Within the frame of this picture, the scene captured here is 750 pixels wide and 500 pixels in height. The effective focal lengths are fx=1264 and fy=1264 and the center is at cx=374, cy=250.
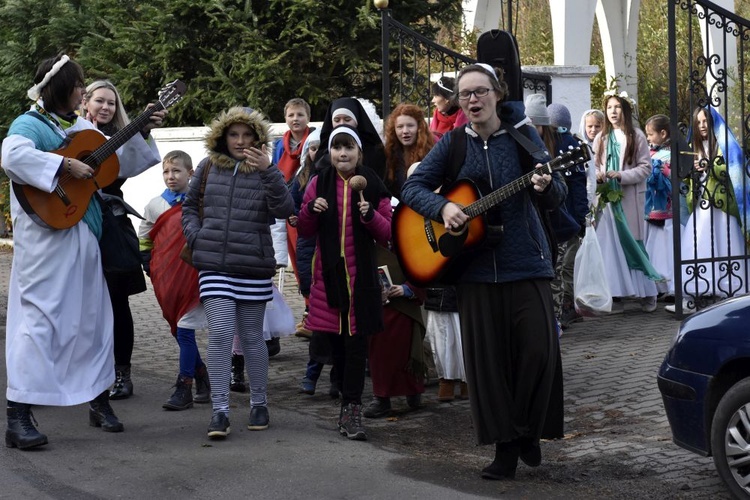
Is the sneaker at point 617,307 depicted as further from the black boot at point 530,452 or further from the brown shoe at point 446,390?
the black boot at point 530,452

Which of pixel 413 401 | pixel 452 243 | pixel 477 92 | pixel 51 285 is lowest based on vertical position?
pixel 413 401

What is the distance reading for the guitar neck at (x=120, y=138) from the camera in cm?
696

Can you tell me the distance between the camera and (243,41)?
17.2 meters

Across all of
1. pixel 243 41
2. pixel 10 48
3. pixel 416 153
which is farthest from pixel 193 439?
pixel 10 48

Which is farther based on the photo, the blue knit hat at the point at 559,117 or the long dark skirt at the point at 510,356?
the blue knit hat at the point at 559,117

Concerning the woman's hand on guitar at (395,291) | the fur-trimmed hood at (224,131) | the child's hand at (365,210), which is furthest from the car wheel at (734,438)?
the fur-trimmed hood at (224,131)

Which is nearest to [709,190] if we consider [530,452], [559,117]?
[559,117]

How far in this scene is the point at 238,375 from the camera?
8570 millimetres

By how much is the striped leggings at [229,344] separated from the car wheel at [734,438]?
2.78 m

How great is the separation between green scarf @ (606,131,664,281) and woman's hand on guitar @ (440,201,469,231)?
6198mm

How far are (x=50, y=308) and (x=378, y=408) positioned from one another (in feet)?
6.84

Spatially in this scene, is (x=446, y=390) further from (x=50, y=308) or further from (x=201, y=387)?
(x=50, y=308)

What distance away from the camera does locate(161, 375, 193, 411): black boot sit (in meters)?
7.80

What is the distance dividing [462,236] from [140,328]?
6262 mm
